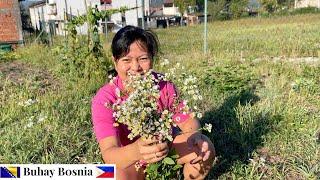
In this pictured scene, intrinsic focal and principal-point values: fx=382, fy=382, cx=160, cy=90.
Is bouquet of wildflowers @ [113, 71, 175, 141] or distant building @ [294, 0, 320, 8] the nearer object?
bouquet of wildflowers @ [113, 71, 175, 141]

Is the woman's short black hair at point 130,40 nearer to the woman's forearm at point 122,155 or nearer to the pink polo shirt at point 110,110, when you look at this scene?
the pink polo shirt at point 110,110

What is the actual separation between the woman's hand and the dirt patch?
332 cm

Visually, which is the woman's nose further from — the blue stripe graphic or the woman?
the blue stripe graphic

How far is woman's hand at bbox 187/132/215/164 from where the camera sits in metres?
1.92

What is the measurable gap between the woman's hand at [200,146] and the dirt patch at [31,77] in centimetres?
332

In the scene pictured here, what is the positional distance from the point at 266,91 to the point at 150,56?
246 cm

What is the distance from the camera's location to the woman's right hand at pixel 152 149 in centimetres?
143

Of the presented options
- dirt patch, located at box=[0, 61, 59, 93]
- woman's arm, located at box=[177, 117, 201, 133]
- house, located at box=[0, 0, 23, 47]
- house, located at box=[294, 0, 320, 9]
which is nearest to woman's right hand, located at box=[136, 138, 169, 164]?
woman's arm, located at box=[177, 117, 201, 133]

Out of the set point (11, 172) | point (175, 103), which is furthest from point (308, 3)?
point (11, 172)

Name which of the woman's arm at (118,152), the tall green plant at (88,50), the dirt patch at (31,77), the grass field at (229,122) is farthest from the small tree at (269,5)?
the woman's arm at (118,152)

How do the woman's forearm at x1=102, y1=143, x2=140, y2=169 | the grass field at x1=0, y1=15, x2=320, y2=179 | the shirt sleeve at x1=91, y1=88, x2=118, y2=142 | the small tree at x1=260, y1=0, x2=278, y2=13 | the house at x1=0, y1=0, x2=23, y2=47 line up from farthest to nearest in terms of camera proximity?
the small tree at x1=260, y1=0, x2=278, y2=13 → the house at x1=0, y1=0, x2=23, y2=47 → the grass field at x1=0, y1=15, x2=320, y2=179 → the shirt sleeve at x1=91, y1=88, x2=118, y2=142 → the woman's forearm at x1=102, y1=143, x2=140, y2=169

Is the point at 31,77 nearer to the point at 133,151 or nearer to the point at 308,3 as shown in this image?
the point at 133,151

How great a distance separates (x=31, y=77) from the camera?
5.75 m

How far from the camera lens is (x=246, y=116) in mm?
3291
